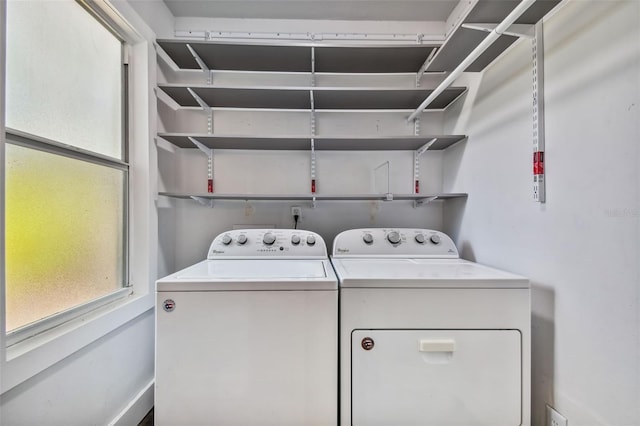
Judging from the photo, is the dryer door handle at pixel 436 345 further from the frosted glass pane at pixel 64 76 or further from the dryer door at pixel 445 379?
the frosted glass pane at pixel 64 76

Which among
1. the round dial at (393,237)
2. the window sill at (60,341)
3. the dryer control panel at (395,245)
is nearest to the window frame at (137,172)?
the window sill at (60,341)

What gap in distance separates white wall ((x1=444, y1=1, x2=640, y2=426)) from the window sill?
1815 mm

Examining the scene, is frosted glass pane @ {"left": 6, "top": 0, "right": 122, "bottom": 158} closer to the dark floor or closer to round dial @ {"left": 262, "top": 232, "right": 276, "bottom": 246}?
round dial @ {"left": 262, "top": 232, "right": 276, "bottom": 246}

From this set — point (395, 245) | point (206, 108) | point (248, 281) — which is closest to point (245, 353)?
point (248, 281)

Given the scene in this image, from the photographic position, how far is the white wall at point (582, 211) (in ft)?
2.48

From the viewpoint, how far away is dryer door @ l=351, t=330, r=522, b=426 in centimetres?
92

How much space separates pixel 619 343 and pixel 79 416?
188 cm

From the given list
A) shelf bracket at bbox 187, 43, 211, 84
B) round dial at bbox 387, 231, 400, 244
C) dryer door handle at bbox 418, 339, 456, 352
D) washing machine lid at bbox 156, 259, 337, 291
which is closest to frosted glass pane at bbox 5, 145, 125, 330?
washing machine lid at bbox 156, 259, 337, 291

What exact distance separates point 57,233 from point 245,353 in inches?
34.8

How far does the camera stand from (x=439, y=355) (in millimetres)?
923

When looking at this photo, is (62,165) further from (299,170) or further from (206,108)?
(299,170)

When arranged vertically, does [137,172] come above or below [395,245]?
above

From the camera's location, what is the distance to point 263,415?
0.91 meters

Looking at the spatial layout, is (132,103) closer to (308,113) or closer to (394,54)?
(308,113)
